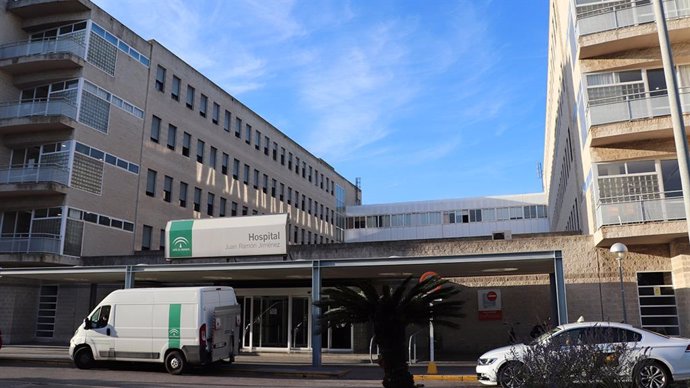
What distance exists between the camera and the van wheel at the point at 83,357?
17.3m

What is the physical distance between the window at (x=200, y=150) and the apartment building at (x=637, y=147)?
88.9 ft

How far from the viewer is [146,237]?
3481 cm

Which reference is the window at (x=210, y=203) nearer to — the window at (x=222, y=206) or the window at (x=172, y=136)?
the window at (x=222, y=206)

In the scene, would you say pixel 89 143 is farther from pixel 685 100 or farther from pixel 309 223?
pixel 309 223

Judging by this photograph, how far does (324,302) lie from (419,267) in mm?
7376

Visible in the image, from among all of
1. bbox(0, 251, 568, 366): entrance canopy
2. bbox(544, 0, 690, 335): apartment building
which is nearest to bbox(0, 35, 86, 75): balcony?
bbox(0, 251, 568, 366): entrance canopy

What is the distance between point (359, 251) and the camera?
24.2 metres

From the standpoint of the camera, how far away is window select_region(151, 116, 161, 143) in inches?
1405

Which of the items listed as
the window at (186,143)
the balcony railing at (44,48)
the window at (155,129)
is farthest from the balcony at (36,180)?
the window at (186,143)

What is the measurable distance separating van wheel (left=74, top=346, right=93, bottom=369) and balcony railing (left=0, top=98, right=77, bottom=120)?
1590 cm

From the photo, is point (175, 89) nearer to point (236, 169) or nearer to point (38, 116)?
point (236, 169)

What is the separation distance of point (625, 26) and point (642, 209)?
659cm

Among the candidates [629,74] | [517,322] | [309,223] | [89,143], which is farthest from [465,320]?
[309,223]

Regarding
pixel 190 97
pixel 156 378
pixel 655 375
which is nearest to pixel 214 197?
pixel 190 97
